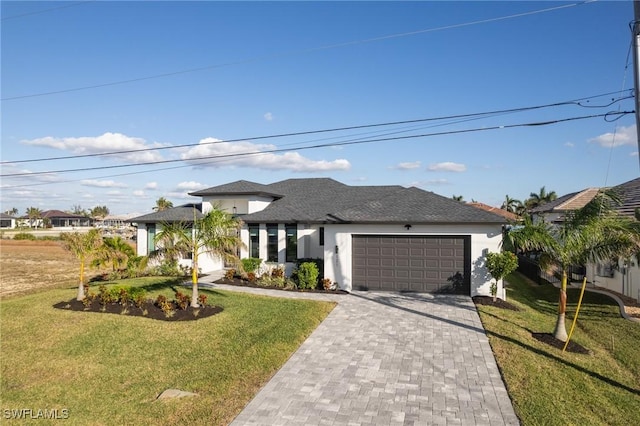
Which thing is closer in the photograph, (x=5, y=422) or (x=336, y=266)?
(x=5, y=422)

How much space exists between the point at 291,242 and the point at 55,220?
116073 millimetres

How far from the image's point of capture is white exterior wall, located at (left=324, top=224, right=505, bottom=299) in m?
16.0

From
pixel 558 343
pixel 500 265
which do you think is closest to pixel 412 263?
pixel 500 265

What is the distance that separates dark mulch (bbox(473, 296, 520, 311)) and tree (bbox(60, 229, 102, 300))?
1518 cm

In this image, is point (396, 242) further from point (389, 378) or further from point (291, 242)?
point (389, 378)

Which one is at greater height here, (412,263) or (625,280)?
(412,263)

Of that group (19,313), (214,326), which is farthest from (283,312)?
(19,313)

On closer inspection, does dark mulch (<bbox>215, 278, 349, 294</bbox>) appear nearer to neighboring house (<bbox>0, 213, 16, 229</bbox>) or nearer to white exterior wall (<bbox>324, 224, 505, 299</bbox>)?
white exterior wall (<bbox>324, 224, 505, 299</bbox>)

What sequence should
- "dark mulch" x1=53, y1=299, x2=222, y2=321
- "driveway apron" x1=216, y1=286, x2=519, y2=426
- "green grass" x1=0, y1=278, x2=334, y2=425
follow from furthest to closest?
1. "dark mulch" x1=53, y1=299, x2=222, y2=321
2. "green grass" x1=0, y1=278, x2=334, y2=425
3. "driveway apron" x1=216, y1=286, x2=519, y2=426

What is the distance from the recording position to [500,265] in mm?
14758

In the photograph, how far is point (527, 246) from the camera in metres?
11.4

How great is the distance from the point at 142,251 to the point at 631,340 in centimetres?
2376

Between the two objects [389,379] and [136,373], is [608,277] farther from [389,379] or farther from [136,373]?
[136,373]

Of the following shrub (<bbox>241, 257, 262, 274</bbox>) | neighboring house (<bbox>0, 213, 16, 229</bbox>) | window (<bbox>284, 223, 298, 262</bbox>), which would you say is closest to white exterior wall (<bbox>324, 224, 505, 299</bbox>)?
window (<bbox>284, 223, 298, 262</bbox>)
